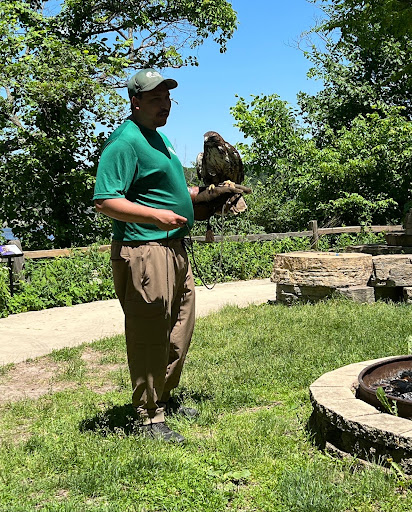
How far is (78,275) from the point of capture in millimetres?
10961

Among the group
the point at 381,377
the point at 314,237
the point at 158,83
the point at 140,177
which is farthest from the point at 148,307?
the point at 314,237

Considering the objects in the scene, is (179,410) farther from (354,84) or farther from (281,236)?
(354,84)

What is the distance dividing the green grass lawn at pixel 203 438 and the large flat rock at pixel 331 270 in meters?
1.96

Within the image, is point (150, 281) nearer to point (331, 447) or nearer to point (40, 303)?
point (331, 447)

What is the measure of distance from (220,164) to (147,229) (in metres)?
0.76

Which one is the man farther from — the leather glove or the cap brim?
the leather glove

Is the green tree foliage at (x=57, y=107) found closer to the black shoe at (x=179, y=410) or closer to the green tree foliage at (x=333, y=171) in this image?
the green tree foliage at (x=333, y=171)

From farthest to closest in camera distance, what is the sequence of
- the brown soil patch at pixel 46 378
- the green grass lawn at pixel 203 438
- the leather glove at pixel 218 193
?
1. the brown soil patch at pixel 46 378
2. the leather glove at pixel 218 193
3. the green grass lawn at pixel 203 438

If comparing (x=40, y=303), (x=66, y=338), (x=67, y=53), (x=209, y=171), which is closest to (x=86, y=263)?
(x=40, y=303)

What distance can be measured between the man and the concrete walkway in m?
3.46

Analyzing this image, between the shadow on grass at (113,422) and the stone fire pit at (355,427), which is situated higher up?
the stone fire pit at (355,427)

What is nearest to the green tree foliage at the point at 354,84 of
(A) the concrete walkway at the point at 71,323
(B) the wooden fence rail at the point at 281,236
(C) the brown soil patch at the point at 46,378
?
(B) the wooden fence rail at the point at 281,236

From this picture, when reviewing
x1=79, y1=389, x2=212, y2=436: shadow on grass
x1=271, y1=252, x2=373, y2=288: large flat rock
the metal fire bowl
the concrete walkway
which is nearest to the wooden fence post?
the concrete walkway

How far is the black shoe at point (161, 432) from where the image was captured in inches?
146
